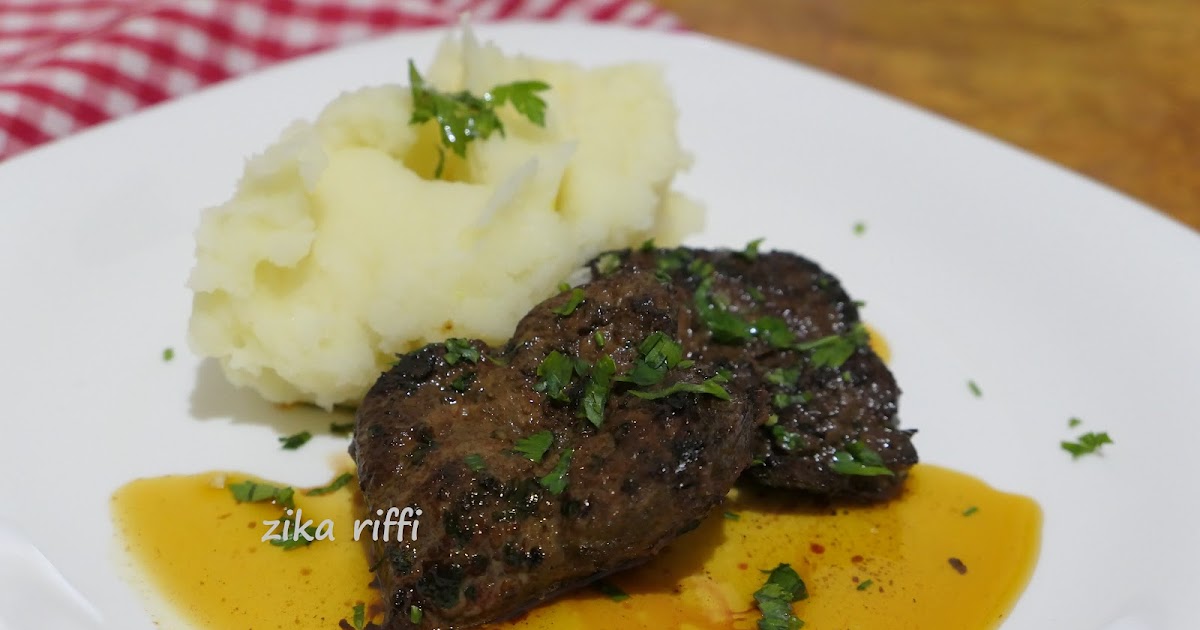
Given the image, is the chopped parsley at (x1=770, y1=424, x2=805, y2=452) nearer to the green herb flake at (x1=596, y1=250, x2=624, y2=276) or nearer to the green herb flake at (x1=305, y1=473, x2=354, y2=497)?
the green herb flake at (x1=596, y1=250, x2=624, y2=276)

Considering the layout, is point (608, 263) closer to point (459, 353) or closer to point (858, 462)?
point (459, 353)

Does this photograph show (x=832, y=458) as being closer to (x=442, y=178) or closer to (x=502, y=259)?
(x=502, y=259)

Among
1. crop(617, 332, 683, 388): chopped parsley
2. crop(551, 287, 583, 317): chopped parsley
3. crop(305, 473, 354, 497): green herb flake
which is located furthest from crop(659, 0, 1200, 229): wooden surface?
crop(305, 473, 354, 497): green herb flake

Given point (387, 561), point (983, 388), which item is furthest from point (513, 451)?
point (983, 388)

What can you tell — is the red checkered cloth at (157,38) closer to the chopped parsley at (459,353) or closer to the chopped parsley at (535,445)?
the chopped parsley at (459,353)

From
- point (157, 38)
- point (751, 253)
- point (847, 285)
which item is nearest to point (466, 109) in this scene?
point (751, 253)

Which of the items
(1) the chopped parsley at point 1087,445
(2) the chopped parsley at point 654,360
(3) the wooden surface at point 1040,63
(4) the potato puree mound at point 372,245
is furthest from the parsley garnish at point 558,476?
(3) the wooden surface at point 1040,63
